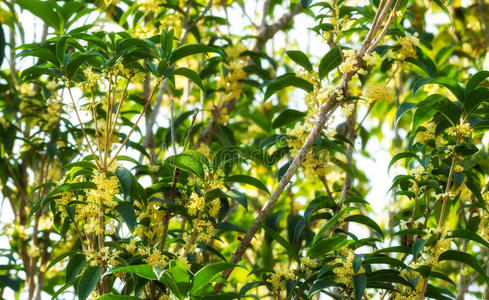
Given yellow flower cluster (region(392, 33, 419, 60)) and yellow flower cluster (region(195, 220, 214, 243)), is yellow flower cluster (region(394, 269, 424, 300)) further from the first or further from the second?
yellow flower cluster (region(392, 33, 419, 60))

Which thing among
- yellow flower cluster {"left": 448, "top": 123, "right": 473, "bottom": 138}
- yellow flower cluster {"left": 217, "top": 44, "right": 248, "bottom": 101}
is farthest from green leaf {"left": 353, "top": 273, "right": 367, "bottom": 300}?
yellow flower cluster {"left": 217, "top": 44, "right": 248, "bottom": 101}

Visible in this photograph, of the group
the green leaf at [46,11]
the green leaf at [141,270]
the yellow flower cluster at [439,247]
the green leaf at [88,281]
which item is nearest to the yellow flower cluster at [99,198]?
the green leaf at [88,281]

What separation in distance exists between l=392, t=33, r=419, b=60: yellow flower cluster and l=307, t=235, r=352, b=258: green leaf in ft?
3.20

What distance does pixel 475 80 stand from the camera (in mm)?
1746

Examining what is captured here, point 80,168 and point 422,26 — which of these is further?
point 422,26

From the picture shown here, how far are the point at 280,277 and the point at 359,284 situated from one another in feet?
0.92

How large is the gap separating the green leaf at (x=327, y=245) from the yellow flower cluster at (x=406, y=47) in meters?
0.98

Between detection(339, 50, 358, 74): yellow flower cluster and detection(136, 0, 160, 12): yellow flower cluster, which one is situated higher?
detection(136, 0, 160, 12): yellow flower cluster

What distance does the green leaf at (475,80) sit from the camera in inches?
68.4

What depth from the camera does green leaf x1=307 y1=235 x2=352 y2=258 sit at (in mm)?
1719

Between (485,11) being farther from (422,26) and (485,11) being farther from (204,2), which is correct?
(204,2)

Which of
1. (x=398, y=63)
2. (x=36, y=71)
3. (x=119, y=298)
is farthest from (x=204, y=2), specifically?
(x=119, y=298)

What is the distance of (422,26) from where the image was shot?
390cm

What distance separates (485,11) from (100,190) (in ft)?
11.0
